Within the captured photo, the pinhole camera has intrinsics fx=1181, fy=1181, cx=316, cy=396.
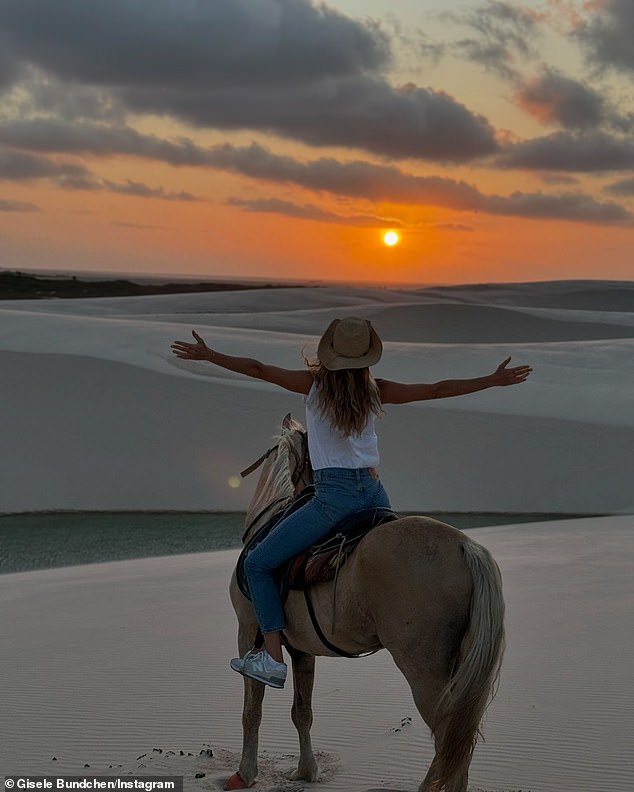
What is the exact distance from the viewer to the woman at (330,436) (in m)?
5.32

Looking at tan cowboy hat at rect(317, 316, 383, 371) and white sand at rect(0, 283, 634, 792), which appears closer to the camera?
tan cowboy hat at rect(317, 316, 383, 371)

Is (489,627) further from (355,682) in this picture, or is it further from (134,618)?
(134,618)

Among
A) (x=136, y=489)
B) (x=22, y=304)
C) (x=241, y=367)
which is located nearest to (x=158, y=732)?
(x=241, y=367)

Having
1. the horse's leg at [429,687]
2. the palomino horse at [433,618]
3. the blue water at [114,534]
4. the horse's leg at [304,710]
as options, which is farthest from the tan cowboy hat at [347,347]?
the blue water at [114,534]

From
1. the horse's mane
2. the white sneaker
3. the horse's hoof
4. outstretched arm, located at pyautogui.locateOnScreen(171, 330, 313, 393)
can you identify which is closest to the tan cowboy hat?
outstretched arm, located at pyautogui.locateOnScreen(171, 330, 313, 393)

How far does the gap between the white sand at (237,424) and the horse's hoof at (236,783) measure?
15444 millimetres

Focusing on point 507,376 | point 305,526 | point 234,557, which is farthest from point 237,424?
point 305,526

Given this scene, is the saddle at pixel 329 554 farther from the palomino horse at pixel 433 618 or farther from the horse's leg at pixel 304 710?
the horse's leg at pixel 304 710

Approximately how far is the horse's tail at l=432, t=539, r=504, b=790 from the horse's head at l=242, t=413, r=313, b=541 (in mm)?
1120

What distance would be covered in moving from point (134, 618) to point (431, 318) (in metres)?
44.1

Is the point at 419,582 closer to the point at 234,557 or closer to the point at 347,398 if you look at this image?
the point at 347,398

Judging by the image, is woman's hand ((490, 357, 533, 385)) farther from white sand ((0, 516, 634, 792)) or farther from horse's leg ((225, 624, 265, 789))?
white sand ((0, 516, 634, 792))

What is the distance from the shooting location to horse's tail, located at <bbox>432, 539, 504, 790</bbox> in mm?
4844

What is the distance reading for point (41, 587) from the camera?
498 inches
